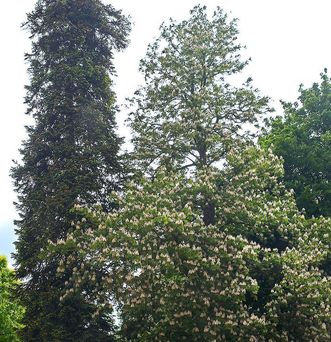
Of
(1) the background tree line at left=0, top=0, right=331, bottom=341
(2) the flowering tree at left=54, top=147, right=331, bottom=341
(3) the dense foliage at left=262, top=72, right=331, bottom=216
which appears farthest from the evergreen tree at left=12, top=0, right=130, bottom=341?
(3) the dense foliage at left=262, top=72, right=331, bottom=216

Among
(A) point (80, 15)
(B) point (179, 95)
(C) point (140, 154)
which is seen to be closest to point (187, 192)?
(C) point (140, 154)

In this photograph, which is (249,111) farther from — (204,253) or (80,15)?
(80,15)

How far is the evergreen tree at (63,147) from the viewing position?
20500mm

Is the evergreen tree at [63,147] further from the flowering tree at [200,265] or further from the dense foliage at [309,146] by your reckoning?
the dense foliage at [309,146]

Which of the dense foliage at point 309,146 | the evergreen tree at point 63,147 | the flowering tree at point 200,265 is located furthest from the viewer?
the dense foliage at point 309,146

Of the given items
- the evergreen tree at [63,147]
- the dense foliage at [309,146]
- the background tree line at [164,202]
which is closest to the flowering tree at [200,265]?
the background tree line at [164,202]

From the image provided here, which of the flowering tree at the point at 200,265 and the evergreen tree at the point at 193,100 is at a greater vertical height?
the evergreen tree at the point at 193,100

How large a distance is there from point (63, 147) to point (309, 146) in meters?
13.7

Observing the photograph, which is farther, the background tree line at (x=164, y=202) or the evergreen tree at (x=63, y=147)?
the evergreen tree at (x=63, y=147)

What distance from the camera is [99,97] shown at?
84.1 ft

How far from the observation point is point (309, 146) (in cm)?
2809

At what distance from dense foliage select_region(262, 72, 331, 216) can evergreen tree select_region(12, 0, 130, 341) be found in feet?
31.6

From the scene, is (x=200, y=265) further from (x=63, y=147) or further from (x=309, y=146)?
(x=309, y=146)

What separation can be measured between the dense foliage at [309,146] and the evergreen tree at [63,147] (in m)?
9.64
